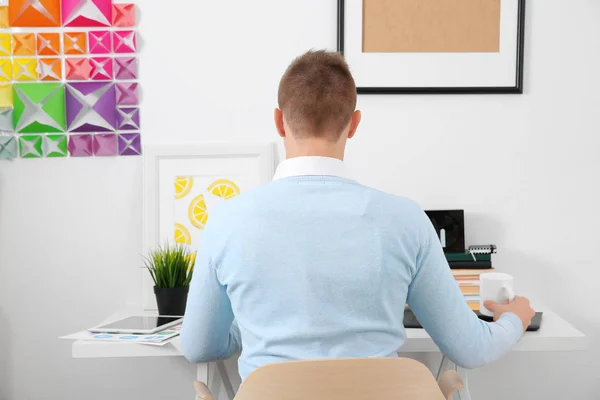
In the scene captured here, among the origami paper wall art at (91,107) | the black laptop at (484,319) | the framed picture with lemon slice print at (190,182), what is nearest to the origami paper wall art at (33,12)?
the origami paper wall art at (91,107)

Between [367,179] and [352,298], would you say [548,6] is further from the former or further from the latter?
[352,298]

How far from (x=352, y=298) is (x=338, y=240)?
10cm

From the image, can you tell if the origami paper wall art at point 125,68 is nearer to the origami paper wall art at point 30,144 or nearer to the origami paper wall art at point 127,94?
the origami paper wall art at point 127,94

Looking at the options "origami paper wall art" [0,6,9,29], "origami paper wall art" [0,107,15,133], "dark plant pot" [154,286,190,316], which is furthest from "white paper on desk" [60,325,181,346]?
"origami paper wall art" [0,6,9,29]

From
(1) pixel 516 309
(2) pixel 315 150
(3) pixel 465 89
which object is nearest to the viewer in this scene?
(2) pixel 315 150

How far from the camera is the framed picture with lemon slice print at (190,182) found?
1.93 meters

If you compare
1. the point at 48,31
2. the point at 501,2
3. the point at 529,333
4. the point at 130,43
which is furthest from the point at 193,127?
the point at 529,333

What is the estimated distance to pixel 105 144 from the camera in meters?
1.96

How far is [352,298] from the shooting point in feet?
3.34

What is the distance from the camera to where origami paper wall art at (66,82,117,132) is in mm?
1950

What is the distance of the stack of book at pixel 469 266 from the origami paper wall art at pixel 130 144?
3.40 ft

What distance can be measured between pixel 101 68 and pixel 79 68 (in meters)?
0.07

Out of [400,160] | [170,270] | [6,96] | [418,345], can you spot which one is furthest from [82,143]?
[418,345]

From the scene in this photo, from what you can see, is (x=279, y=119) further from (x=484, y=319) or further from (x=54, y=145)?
(x=54, y=145)
